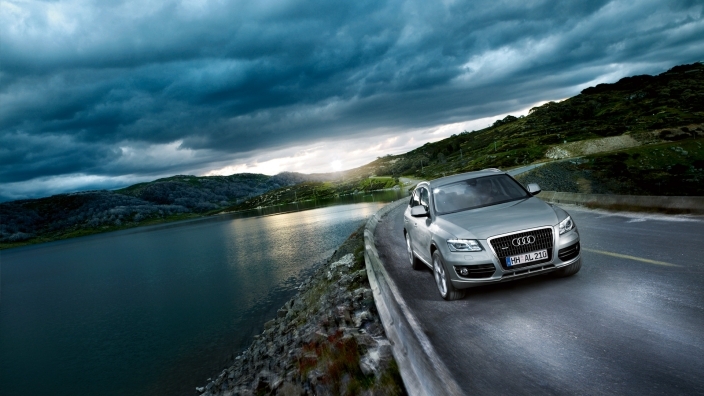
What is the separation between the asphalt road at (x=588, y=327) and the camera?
380cm

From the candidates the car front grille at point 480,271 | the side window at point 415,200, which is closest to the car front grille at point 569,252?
the car front grille at point 480,271

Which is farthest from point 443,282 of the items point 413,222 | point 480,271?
point 413,222

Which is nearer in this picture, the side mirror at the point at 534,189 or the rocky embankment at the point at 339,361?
the rocky embankment at the point at 339,361

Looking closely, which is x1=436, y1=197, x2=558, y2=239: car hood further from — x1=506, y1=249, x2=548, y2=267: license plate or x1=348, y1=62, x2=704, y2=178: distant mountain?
x1=348, y1=62, x2=704, y2=178: distant mountain

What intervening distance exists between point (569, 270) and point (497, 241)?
67.3 inches

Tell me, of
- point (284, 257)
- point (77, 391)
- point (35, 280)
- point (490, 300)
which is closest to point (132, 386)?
point (77, 391)

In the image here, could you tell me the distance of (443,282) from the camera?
7.06m

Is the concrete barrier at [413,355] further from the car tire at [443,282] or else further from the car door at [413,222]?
the car door at [413,222]

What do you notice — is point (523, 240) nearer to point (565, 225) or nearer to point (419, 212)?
point (565, 225)

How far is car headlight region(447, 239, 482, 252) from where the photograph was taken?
6181 mm

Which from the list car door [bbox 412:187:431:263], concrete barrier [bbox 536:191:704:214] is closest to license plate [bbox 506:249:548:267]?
car door [bbox 412:187:431:263]

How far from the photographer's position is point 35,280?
61250 mm

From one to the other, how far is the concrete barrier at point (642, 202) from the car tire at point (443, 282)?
358 inches

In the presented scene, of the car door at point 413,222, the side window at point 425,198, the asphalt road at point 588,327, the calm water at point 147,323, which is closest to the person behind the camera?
the asphalt road at point 588,327
